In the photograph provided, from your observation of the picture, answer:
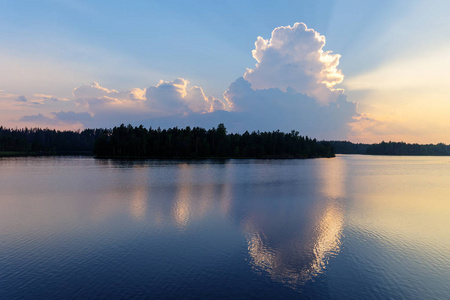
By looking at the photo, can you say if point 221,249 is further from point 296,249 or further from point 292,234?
point 292,234

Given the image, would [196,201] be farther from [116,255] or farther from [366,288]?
[366,288]

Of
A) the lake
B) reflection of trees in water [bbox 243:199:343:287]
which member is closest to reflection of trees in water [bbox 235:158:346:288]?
reflection of trees in water [bbox 243:199:343:287]

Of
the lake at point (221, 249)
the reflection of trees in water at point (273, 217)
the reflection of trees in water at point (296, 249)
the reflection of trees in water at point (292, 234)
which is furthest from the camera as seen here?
the reflection of trees in water at point (273, 217)

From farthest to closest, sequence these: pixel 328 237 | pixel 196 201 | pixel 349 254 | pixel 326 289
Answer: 1. pixel 196 201
2. pixel 328 237
3. pixel 349 254
4. pixel 326 289

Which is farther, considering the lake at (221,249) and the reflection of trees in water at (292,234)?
the reflection of trees in water at (292,234)

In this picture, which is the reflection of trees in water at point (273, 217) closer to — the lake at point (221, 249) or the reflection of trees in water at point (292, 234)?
the reflection of trees in water at point (292, 234)

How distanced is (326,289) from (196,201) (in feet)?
93.6

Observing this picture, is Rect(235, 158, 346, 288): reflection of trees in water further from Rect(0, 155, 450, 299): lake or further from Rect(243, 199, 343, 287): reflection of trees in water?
Rect(0, 155, 450, 299): lake

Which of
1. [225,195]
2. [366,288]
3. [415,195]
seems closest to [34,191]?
[225,195]

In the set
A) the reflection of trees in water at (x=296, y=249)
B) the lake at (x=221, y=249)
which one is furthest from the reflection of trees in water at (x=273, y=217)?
the lake at (x=221, y=249)

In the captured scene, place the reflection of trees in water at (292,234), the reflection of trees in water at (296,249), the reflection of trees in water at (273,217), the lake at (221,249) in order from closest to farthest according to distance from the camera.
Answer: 1. the lake at (221,249)
2. the reflection of trees in water at (296,249)
3. the reflection of trees in water at (292,234)
4. the reflection of trees in water at (273,217)

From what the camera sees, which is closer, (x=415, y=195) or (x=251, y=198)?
(x=251, y=198)

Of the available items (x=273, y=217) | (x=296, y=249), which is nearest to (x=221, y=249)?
(x=296, y=249)

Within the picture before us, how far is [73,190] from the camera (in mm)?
52156
